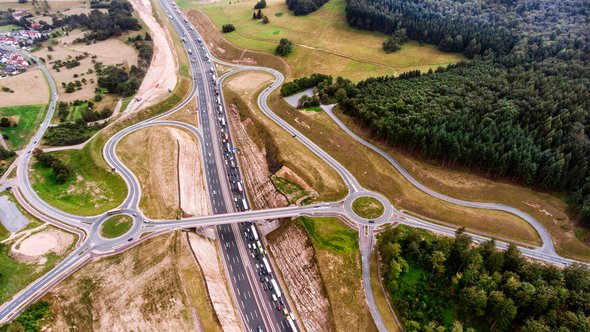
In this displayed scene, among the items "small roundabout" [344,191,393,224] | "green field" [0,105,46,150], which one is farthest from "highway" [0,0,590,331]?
"green field" [0,105,46,150]

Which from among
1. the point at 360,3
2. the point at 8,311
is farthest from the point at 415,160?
the point at 360,3

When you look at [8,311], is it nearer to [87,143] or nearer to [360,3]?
[87,143]

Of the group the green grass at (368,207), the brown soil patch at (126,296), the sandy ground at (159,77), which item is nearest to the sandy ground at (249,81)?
the sandy ground at (159,77)

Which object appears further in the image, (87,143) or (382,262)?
(87,143)

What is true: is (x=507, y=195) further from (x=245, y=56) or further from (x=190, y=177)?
(x=245, y=56)

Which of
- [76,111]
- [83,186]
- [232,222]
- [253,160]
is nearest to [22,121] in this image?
[76,111]

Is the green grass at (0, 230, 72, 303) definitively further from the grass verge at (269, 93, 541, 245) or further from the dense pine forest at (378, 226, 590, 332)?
the grass verge at (269, 93, 541, 245)
